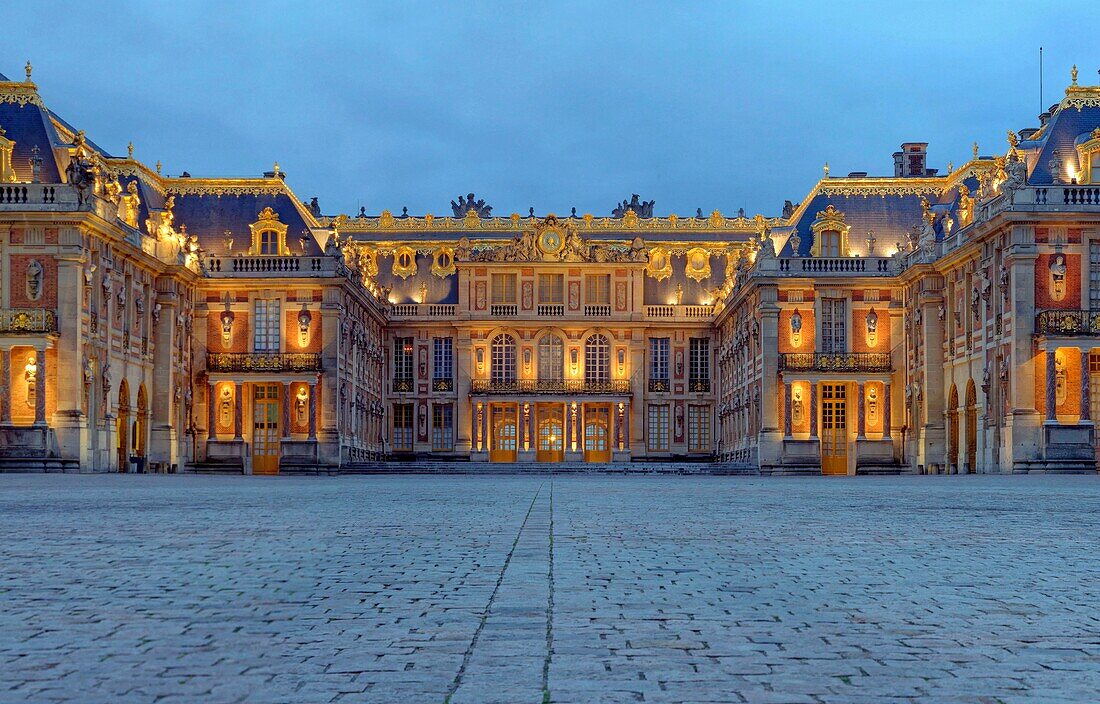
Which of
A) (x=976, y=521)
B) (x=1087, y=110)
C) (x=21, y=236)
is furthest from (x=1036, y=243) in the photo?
(x=21, y=236)

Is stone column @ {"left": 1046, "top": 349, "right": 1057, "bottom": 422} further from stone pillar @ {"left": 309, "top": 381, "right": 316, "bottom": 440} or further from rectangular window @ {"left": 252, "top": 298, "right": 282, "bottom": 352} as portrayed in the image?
rectangular window @ {"left": 252, "top": 298, "right": 282, "bottom": 352}

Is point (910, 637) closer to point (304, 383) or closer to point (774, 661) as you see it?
point (774, 661)

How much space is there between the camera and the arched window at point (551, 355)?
6184 centimetres

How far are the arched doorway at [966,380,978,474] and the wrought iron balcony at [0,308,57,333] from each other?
27.7 metres

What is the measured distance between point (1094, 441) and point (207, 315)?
106 ft

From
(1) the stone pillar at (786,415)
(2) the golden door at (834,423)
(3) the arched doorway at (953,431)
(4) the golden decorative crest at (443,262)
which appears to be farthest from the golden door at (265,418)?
(3) the arched doorway at (953,431)

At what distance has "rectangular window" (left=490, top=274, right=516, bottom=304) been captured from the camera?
62116 millimetres

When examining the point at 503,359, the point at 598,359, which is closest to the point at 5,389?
the point at 503,359

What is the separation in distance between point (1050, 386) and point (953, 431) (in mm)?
8214

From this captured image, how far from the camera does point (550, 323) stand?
202 feet

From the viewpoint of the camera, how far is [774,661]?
5129 millimetres

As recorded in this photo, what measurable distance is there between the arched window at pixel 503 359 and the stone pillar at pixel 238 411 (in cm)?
1404

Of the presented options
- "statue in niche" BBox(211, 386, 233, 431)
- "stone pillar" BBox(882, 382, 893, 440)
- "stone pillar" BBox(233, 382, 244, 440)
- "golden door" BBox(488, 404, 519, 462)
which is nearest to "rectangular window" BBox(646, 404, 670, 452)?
"golden door" BBox(488, 404, 519, 462)

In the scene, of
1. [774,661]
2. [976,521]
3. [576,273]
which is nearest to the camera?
[774,661]
